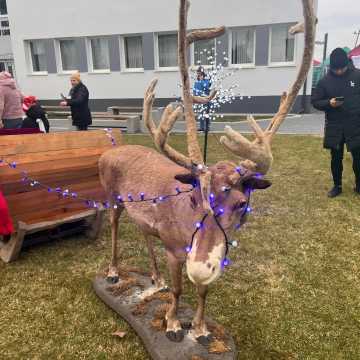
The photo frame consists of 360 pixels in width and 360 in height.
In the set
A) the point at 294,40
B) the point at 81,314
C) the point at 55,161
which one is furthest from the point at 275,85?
the point at 81,314

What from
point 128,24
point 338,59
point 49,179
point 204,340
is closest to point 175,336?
point 204,340

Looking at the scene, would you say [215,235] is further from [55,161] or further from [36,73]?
[36,73]

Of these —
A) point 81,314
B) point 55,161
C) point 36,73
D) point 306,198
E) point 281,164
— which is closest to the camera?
point 81,314

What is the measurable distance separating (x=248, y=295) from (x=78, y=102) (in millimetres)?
6338

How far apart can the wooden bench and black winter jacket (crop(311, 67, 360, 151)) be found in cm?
346

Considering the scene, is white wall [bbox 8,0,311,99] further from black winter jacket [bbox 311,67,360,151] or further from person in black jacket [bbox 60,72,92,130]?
black winter jacket [bbox 311,67,360,151]

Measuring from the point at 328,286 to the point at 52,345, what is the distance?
9.02 ft

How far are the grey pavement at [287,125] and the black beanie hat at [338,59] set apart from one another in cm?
635

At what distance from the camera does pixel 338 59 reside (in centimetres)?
593

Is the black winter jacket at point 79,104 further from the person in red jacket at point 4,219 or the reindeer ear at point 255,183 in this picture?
the reindeer ear at point 255,183

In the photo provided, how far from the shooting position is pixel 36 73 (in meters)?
20.4

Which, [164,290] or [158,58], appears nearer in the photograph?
[164,290]

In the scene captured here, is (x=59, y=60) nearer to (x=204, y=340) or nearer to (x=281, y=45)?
(x=281, y=45)

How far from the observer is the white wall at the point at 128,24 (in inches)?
652
